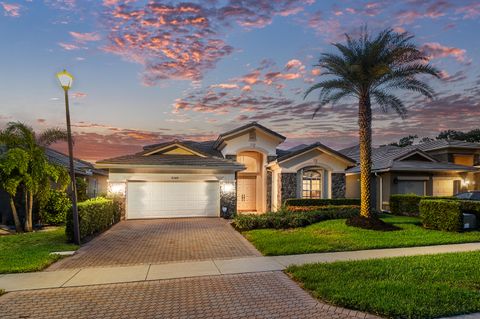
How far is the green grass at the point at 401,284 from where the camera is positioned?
5633 mm

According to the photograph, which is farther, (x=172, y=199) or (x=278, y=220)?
(x=172, y=199)

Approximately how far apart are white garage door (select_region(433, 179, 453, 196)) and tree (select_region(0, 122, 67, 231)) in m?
24.3

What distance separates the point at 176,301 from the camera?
612 centimetres

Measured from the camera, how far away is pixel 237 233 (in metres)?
13.9

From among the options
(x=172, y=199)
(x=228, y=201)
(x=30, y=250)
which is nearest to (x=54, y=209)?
(x=172, y=199)

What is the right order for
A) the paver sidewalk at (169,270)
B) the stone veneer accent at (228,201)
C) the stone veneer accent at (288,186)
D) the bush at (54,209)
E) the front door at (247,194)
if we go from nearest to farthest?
the paver sidewalk at (169,270) → the bush at (54,209) → the stone veneer accent at (228,201) → the stone veneer accent at (288,186) → the front door at (247,194)

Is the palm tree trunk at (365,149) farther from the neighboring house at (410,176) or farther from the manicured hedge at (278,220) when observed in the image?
the neighboring house at (410,176)

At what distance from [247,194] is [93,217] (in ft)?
40.1

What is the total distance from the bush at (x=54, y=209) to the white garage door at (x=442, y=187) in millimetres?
24048

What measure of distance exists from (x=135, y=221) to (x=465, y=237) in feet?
50.2

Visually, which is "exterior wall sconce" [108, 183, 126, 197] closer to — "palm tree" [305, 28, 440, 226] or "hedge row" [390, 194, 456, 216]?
"palm tree" [305, 28, 440, 226]

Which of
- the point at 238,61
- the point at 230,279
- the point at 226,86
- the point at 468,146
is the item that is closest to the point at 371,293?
the point at 230,279

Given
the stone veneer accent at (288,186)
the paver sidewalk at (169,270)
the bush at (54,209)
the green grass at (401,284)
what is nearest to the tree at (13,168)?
the bush at (54,209)

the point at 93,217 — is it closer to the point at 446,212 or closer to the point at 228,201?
the point at 228,201
